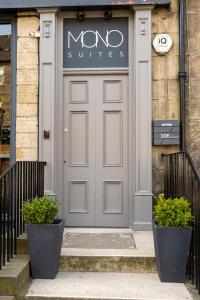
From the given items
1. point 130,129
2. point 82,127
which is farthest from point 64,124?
point 130,129

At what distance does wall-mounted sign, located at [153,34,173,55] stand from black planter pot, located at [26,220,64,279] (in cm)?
292

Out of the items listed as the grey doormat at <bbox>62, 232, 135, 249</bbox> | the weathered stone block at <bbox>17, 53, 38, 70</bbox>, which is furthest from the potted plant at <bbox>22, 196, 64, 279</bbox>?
the weathered stone block at <bbox>17, 53, 38, 70</bbox>

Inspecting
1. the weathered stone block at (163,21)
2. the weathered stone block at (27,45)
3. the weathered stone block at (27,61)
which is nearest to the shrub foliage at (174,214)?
the weathered stone block at (163,21)

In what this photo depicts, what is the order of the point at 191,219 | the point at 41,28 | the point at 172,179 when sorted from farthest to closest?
the point at 41,28
the point at 172,179
the point at 191,219

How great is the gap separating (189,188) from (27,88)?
2788 mm

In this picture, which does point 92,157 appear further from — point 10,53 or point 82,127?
point 10,53

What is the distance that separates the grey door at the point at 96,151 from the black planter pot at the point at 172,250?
1746 mm

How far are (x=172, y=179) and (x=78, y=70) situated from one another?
2.14 metres

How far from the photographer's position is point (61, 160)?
5367 mm

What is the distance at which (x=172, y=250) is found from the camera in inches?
142

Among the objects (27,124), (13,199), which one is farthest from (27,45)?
(13,199)

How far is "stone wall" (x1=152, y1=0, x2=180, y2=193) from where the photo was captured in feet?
17.1

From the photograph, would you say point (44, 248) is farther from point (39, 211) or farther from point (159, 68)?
point (159, 68)

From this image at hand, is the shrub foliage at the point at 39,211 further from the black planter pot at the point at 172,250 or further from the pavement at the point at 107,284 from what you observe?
the black planter pot at the point at 172,250
